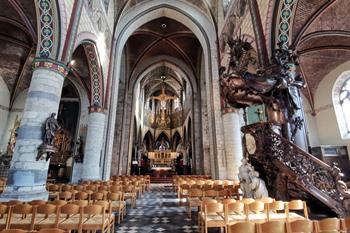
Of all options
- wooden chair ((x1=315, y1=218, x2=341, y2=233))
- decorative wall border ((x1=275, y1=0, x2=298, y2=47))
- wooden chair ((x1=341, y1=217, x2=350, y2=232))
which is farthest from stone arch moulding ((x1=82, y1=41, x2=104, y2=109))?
wooden chair ((x1=341, y1=217, x2=350, y2=232))

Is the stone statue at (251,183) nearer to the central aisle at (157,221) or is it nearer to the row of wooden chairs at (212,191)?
the row of wooden chairs at (212,191)

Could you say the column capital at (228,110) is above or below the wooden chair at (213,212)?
above

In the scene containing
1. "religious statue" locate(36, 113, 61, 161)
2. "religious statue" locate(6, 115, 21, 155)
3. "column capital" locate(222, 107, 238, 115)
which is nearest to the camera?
"religious statue" locate(36, 113, 61, 161)

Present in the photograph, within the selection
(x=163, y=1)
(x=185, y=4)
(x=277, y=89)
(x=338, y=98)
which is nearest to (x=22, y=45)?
(x=163, y=1)

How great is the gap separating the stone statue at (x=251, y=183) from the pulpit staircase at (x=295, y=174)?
45cm

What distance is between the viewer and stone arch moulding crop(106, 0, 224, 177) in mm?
10820

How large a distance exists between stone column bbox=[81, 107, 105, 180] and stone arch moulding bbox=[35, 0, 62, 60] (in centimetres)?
434

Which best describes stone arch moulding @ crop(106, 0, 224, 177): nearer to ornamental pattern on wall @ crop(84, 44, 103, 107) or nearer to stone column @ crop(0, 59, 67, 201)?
ornamental pattern on wall @ crop(84, 44, 103, 107)

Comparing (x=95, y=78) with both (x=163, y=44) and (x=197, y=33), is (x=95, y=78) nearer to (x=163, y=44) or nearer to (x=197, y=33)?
(x=197, y=33)

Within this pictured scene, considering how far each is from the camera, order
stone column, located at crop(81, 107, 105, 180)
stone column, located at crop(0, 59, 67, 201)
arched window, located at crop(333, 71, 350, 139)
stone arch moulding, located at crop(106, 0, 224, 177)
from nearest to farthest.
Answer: stone column, located at crop(0, 59, 67, 201), stone column, located at crop(81, 107, 105, 180), stone arch moulding, located at crop(106, 0, 224, 177), arched window, located at crop(333, 71, 350, 139)

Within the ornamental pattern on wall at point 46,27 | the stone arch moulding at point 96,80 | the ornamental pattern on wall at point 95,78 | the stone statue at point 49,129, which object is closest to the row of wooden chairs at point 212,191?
the stone statue at point 49,129

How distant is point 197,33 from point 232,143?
26.4 feet

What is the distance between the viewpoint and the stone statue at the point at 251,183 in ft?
14.9

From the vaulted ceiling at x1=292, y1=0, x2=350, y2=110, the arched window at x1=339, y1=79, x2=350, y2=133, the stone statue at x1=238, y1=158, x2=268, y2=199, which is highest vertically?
the vaulted ceiling at x1=292, y1=0, x2=350, y2=110
